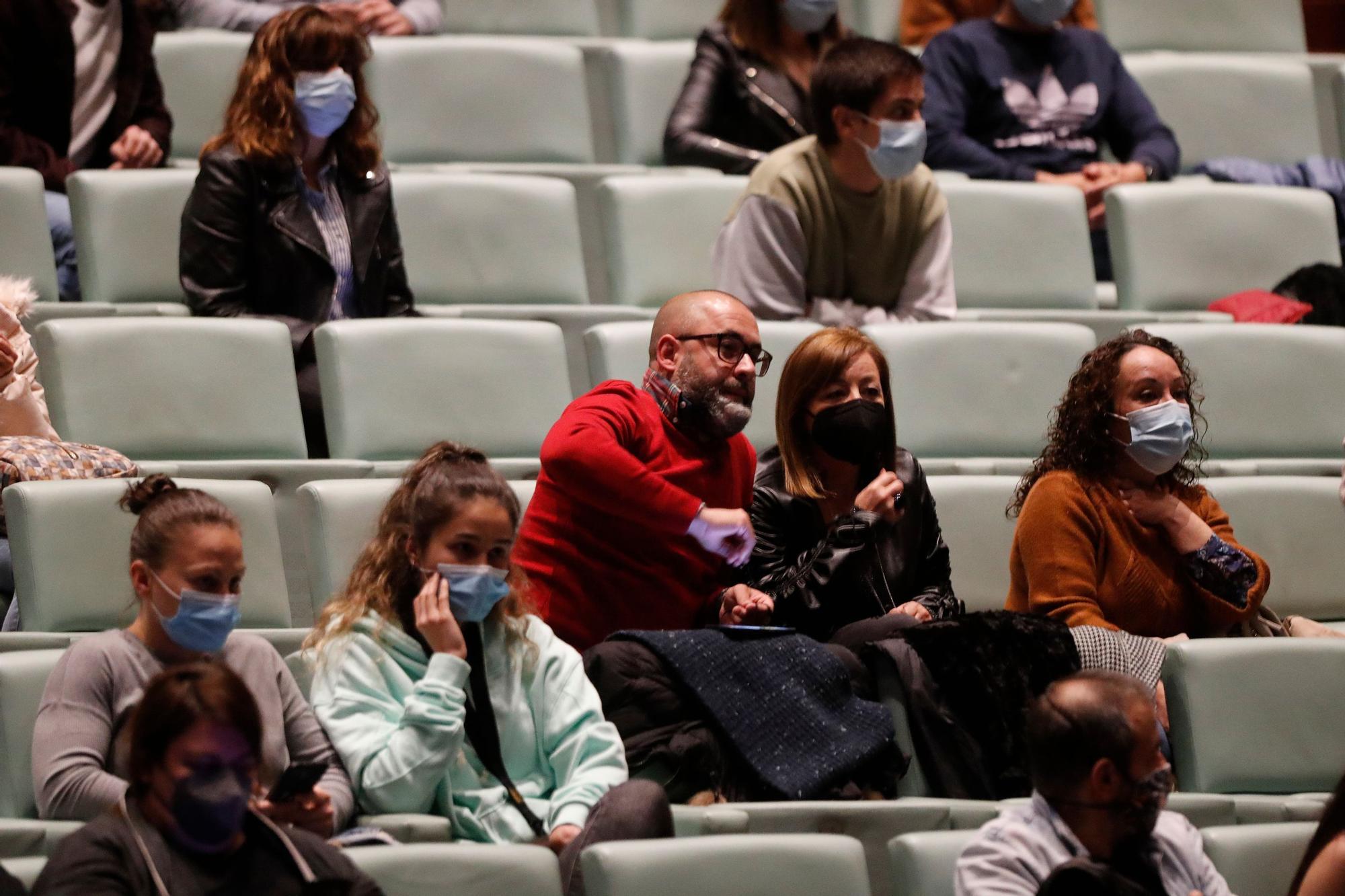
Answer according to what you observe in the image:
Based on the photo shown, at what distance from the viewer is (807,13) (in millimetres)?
4387

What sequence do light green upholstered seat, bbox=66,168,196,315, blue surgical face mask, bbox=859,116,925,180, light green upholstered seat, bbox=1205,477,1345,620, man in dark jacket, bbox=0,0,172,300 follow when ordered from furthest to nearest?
man in dark jacket, bbox=0,0,172,300, blue surgical face mask, bbox=859,116,925,180, light green upholstered seat, bbox=66,168,196,315, light green upholstered seat, bbox=1205,477,1345,620

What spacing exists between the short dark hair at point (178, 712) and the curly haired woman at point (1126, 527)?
1351 millimetres

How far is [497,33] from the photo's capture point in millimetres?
4887

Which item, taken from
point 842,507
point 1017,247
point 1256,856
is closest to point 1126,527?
point 842,507

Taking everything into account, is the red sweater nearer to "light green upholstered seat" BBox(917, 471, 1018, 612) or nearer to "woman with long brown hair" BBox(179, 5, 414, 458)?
"light green upholstered seat" BBox(917, 471, 1018, 612)

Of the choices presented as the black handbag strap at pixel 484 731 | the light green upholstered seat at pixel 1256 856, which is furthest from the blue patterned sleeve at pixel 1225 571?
the black handbag strap at pixel 484 731

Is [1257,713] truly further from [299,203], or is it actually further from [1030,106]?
[1030,106]

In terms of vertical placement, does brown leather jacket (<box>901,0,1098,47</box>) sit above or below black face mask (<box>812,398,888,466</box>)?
above

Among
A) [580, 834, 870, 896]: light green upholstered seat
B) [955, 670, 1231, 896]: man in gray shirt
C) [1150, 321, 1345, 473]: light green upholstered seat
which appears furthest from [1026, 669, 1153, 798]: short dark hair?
[1150, 321, 1345, 473]: light green upholstered seat

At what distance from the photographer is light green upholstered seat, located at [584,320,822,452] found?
11.1ft

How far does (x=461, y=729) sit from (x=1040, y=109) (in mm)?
2710

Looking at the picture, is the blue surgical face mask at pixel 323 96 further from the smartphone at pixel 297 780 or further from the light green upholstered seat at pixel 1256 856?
the light green upholstered seat at pixel 1256 856

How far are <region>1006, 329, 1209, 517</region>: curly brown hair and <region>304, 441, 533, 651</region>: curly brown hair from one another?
942 mm

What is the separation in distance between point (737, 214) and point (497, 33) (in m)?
1.38
